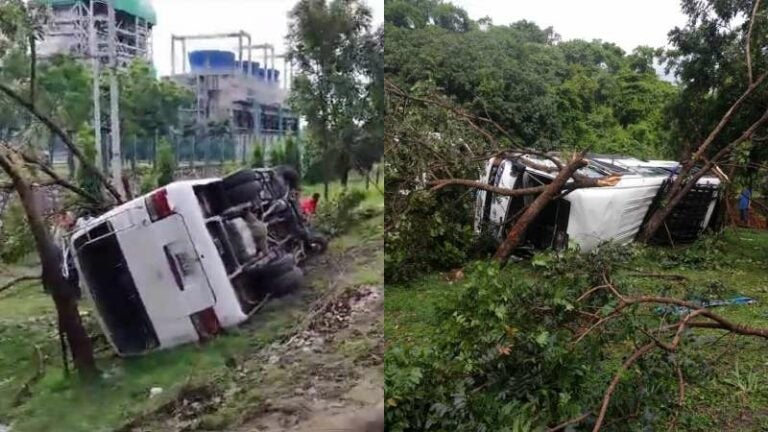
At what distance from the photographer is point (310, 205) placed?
1.88 metres

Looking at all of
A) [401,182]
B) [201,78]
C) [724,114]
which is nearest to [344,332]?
[201,78]

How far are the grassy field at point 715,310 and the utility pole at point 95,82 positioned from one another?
4.63ft

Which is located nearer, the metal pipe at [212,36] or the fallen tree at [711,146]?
the metal pipe at [212,36]

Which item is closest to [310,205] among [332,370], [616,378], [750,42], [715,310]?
[332,370]

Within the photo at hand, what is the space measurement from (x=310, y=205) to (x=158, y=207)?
38cm

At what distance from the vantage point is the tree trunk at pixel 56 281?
1.73m

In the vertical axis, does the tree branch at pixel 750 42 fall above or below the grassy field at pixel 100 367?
above

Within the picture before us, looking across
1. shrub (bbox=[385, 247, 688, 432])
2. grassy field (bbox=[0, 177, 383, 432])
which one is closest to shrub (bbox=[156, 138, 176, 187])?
grassy field (bbox=[0, 177, 383, 432])

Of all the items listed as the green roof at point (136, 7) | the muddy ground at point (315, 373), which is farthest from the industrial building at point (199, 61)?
the muddy ground at point (315, 373)

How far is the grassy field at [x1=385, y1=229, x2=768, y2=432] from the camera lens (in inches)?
115

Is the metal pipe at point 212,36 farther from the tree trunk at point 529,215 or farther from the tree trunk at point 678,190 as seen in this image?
the tree trunk at point 678,190

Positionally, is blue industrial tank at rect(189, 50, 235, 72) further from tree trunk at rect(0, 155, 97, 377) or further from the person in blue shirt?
the person in blue shirt

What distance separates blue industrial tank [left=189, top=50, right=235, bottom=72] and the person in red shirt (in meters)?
0.38

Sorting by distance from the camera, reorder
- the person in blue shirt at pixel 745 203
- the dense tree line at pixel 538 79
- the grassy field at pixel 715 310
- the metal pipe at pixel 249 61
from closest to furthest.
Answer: the metal pipe at pixel 249 61
the grassy field at pixel 715 310
the dense tree line at pixel 538 79
the person in blue shirt at pixel 745 203
